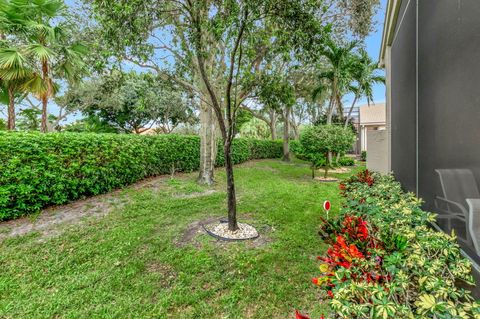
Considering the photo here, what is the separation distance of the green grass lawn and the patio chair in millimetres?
1227

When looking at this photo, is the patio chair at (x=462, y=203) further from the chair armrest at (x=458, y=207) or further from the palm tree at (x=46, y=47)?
the palm tree at (x=46, y=47)

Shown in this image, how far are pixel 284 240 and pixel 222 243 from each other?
1021 millimetres

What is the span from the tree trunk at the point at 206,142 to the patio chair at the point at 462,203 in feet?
21.6

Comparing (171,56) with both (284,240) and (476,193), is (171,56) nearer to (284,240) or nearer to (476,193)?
(284,240)

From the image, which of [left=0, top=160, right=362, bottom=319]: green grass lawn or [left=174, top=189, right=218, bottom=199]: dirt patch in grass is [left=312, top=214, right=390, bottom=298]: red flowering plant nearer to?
[left=0, top=160, right=362, bottom=319]: green grass lawn

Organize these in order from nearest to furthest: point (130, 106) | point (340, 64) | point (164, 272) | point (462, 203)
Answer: point (462, 203), point (164, 272), point (340, 64), point (130, 106)

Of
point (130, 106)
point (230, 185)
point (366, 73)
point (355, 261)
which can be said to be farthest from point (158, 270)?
point (130, 106)

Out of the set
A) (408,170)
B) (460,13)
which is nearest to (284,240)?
(408,170)

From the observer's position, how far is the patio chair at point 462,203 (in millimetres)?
1539

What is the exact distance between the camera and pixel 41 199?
4703 mm

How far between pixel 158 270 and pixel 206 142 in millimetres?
5322

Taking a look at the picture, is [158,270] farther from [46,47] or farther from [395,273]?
[46,47]

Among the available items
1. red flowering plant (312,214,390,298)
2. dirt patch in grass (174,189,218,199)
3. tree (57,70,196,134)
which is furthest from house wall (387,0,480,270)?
tree (57,70,196,134)

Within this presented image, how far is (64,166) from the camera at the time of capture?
4.99 m
